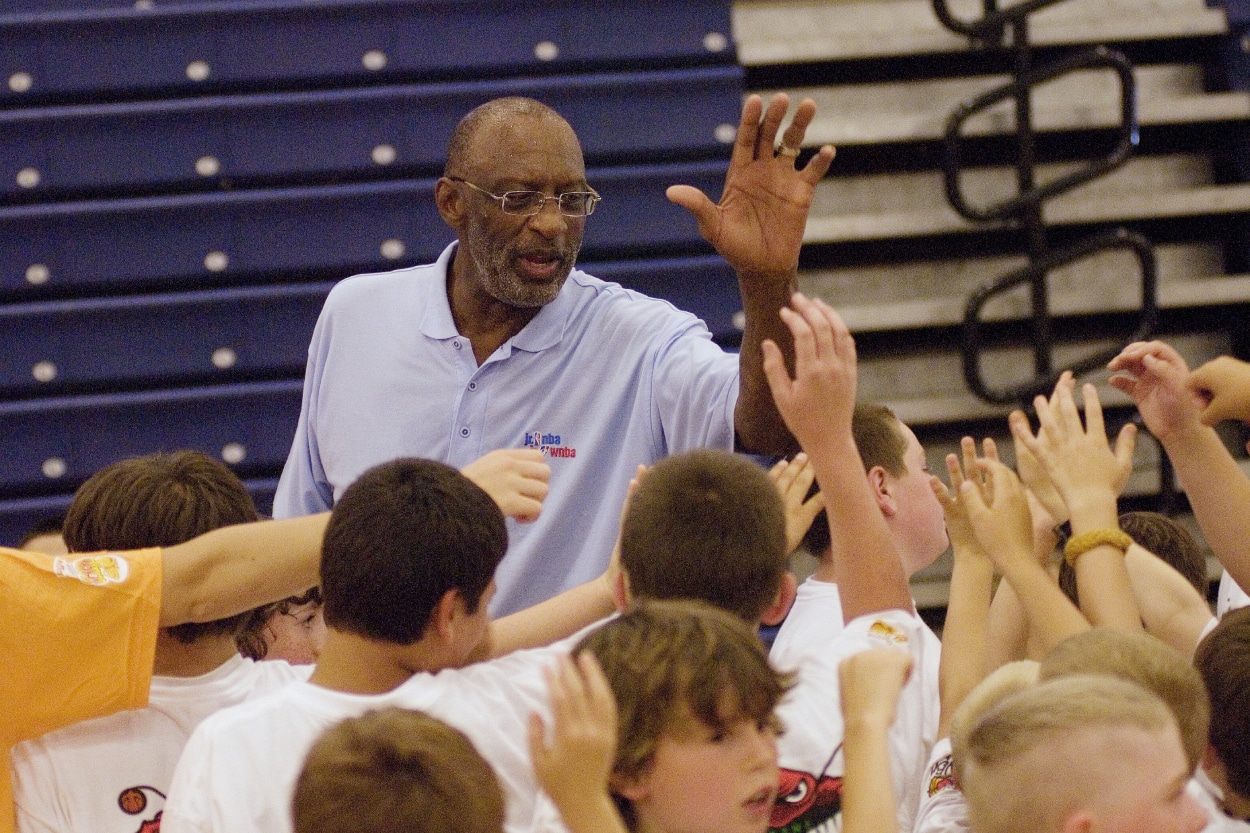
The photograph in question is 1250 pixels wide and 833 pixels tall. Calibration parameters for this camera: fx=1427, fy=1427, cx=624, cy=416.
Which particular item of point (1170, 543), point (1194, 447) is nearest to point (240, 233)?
point (1170, 543)

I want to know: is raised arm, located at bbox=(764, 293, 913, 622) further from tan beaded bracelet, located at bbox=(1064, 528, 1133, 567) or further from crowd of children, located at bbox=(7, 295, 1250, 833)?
tan beaded bracelet, located at bbox=(1064, 528, 1133, 567)

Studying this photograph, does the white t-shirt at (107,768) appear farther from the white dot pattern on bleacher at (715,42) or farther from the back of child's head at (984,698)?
the white dot pattern on bleacher at (715,42)

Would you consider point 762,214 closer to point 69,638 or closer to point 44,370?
point 69,638

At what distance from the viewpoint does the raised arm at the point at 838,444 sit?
1.56 metres

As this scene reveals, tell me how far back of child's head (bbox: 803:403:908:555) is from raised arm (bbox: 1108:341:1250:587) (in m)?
0.33

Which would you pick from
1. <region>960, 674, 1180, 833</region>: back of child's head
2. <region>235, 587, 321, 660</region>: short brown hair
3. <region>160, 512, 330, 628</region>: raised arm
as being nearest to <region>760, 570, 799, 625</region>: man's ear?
<region>960, 674, 1180, 833</region>: back of child's head

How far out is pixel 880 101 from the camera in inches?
167

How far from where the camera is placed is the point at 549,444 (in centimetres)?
230

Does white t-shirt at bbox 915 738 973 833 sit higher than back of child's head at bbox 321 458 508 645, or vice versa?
back of child's head at bbox 321 458 508 645

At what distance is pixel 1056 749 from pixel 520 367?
1244 mm

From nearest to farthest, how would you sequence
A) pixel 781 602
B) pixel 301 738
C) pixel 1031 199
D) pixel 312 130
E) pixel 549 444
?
pixel 301 738 → pixel 781 602 → pixel 549 444 → pixel 1031 199 → pixel 312 130

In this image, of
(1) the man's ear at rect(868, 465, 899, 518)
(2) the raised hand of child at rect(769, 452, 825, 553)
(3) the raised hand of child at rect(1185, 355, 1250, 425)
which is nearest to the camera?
(2) the raised hand of child at rect(769, 452, 825, 553)

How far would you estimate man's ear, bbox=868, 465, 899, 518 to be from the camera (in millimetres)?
2086

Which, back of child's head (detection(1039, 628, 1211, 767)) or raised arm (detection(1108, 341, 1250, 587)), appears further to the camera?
raised arm (detection(1108, 341, 1250, 587))
